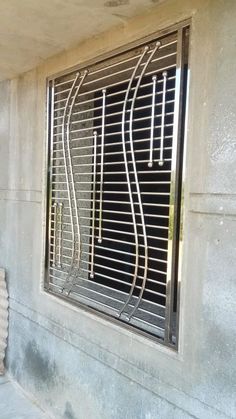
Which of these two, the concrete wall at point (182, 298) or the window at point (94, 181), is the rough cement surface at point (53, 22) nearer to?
the concrete wall at point (182, 298)

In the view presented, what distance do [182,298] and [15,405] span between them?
1.91 m

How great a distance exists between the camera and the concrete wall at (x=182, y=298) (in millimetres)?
1862

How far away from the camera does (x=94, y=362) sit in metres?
2.67

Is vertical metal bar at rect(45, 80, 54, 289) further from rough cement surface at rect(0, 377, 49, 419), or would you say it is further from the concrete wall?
rough cement surface at rect(0, 377, 49, 419)

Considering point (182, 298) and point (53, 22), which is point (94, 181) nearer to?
point (53, 22)

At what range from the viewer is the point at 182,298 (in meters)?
2.07

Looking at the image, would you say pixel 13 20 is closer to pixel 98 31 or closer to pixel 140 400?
pixel 98 31

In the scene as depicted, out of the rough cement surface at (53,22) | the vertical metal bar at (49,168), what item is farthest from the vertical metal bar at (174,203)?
the vertical metal bar at (49,168)

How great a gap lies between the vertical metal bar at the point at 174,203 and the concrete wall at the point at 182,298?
88 millimetres

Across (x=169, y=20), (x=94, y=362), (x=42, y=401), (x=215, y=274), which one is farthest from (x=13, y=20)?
(x=42, y=401)

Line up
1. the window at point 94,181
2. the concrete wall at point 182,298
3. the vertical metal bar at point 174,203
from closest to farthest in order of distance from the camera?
the concrete wall at point 182,298, the vertical metal bar at point 174,203, the window at point 94,181

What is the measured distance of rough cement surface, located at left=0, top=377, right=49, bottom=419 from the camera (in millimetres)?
3066

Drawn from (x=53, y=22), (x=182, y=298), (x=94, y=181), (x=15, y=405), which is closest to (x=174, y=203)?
(x=182, y=298)

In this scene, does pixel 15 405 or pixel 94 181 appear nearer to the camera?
pixel 94 181
